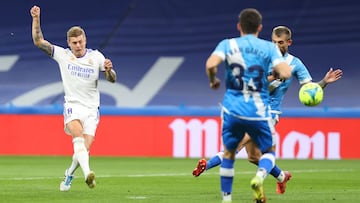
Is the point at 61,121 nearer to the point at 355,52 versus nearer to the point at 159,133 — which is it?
the point at 159,133

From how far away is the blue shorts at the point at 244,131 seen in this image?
9742mm

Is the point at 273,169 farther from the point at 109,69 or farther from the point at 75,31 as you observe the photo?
the point at 75,31

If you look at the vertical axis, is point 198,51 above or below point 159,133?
above

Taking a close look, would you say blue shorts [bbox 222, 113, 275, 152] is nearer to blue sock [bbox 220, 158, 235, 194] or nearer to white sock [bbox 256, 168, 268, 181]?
blue sock [bbox 220, 158, 235, 194]

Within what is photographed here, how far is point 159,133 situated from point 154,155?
1.61 ft

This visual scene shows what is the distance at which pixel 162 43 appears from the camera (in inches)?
1030

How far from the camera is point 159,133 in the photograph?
22188 mm

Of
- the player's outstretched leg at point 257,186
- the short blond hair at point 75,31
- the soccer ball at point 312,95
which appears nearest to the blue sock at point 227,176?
the player's outstretched leg at point 257,186

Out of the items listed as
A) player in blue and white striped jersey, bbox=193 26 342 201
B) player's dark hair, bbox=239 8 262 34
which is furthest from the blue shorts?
player in blue and white striped jersey, bbox=193 26 342 201

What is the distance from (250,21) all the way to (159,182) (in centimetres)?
501

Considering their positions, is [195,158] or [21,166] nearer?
[21,166]

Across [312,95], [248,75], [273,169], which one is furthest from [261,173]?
[273,169]

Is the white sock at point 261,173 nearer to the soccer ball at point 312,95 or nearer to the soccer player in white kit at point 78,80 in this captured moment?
the soccer ball at point 312,95

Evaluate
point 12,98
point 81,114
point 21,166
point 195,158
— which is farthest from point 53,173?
point 12,98
